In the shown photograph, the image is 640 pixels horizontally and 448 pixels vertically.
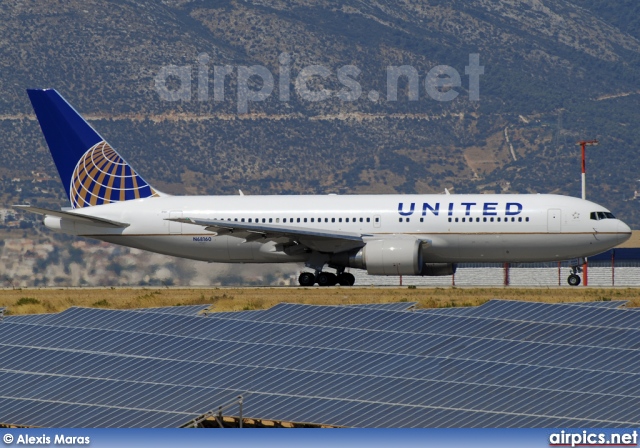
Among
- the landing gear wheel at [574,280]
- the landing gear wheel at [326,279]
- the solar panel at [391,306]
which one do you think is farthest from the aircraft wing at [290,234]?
the solar panel at [391,306]

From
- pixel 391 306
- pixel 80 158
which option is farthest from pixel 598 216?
pixel 80 158

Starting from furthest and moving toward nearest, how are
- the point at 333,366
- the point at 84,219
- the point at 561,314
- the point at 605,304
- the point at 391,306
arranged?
the point at 84,219
the point at 391,306
the point at 605,304
the point at 561,314
the point at 333,366

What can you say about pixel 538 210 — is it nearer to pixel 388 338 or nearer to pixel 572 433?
Answer: pixel 388 338

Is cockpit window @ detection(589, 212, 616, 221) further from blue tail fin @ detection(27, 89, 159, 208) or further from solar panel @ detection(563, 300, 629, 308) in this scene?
blue tail fin @ detection(27, 89, 159, 208)

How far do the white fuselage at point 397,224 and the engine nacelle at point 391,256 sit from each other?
1239mm

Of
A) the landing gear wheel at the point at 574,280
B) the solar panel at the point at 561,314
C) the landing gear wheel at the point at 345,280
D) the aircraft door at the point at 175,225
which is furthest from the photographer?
the aircraft door at the point at 175,225

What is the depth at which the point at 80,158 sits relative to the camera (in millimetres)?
65000

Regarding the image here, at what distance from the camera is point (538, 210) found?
57.1 metres

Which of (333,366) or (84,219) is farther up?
(84,219)

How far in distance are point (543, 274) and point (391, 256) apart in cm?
3660

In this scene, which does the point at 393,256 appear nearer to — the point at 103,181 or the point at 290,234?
the point at 290,234

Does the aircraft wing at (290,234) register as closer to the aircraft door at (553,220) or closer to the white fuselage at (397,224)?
the white fuselage at (397,224)

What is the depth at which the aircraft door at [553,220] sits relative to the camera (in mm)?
56969

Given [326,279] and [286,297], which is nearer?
[286,297]
